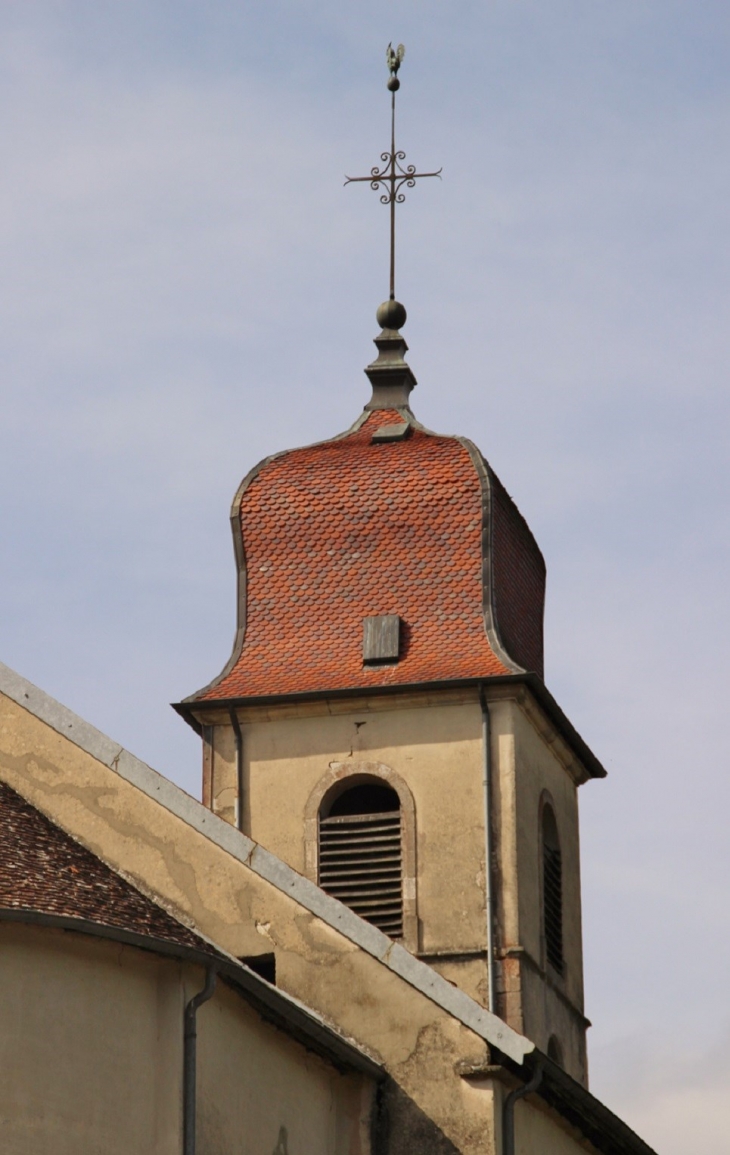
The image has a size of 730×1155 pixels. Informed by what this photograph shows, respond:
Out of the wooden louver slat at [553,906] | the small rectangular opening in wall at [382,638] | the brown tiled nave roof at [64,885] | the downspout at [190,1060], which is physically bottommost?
the downspout at [190,1060]

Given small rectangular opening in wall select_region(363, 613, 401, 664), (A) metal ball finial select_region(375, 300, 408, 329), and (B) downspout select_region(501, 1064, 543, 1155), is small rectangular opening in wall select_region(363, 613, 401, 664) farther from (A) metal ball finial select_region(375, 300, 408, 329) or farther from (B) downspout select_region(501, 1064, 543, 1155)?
(B) downspout select_region(501, 1064, 543, 1155)

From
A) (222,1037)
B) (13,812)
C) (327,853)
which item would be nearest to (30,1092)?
(222,1037)

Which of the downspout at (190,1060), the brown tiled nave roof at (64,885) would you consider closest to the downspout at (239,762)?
the brown tiled nave roof at (64,885)

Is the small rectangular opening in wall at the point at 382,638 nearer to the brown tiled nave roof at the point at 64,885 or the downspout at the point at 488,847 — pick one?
the downspout at the point at 488,847

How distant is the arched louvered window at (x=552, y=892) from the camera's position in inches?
1053

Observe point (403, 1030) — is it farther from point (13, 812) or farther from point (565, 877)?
point (565, 877)

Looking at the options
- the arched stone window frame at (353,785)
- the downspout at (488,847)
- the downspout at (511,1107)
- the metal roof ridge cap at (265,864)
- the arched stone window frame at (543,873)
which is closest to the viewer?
the downspout at (511,1107)

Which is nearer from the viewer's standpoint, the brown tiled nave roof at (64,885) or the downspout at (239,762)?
the brown tiled nave roof at (64,885)

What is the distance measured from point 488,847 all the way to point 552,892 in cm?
160

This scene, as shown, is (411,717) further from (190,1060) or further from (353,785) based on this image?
(190,1060)

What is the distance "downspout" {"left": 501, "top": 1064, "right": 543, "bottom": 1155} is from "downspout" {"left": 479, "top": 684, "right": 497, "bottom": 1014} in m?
4.47

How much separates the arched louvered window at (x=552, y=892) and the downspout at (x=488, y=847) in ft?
3.80

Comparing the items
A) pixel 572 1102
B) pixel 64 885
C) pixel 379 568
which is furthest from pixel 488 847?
pixel 64 885

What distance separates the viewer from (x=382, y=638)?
27.1 m
